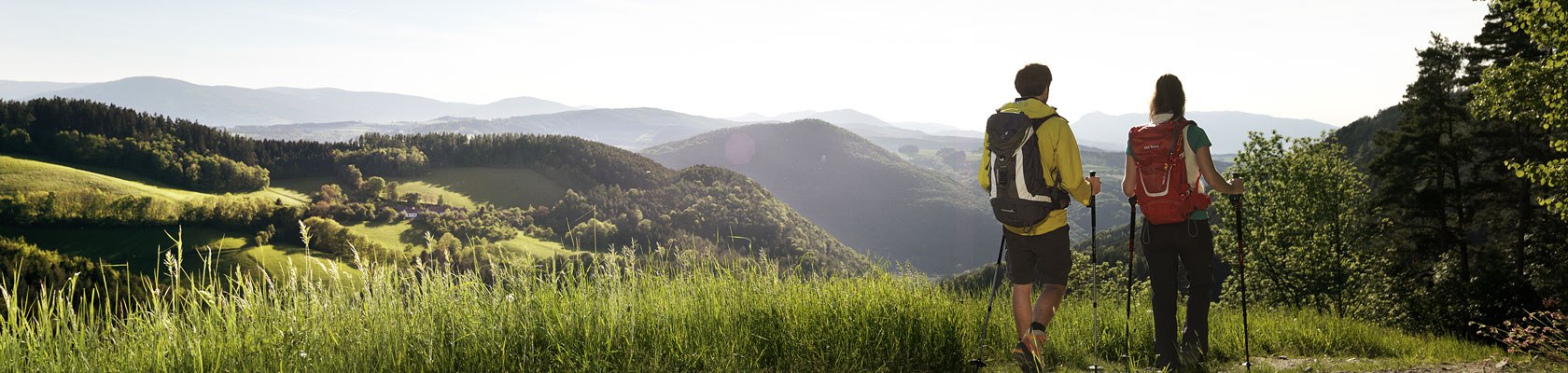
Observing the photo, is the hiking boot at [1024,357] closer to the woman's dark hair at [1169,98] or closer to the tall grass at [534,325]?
the tall grass at [534,325]

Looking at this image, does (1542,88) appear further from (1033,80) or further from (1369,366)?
(1033,80)

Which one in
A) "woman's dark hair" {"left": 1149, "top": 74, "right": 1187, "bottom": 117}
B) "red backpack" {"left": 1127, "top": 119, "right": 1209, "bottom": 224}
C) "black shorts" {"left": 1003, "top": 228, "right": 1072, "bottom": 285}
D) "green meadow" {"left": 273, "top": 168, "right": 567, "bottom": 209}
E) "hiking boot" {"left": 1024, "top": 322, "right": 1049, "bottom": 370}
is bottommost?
"green meadow" {"left": 273, "top": 168, "right": 567, "bottom": 209}

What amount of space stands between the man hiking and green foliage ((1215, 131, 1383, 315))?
25.3 m

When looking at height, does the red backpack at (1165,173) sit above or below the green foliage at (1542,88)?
below

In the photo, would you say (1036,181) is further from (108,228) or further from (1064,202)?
(108,228)

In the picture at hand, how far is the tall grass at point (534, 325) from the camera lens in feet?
12.8

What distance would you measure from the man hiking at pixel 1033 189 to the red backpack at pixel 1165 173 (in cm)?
48

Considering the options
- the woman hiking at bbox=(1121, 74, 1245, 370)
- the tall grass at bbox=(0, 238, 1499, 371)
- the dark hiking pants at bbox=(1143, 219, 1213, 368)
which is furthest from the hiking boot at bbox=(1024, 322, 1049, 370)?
the dark hiking pants at bbox=(1143, 219, 1213, 368)

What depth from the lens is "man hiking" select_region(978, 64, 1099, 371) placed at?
4.34m

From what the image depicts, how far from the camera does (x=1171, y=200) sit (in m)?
4.82

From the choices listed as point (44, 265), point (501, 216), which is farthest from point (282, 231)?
point (44, 265)

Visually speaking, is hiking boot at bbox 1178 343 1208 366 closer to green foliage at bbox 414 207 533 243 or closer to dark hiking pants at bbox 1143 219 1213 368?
dark hiking pants at bbox 1143 219 1213 368

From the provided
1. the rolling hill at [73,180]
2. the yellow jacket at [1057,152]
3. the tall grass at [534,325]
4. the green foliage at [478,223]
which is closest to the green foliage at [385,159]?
the green foliage at [478,223]

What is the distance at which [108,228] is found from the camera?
10100cm
